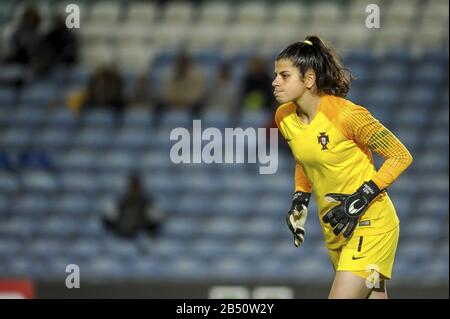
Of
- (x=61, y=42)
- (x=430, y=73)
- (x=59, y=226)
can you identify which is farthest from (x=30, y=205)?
(x=430, y=73)

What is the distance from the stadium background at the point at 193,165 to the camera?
913 cm

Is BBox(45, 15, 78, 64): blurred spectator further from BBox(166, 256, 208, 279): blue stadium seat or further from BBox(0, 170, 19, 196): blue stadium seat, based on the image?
BBox(166, 256, 208, 279): blue stadium seat

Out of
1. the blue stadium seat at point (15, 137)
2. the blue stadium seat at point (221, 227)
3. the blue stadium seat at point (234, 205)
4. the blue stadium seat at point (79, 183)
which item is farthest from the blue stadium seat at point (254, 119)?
the blue stadium seat at point (15, 137)

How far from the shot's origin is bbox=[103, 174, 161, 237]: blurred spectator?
9117 millimetres

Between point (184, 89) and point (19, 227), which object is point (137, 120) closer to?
point (184, 89)

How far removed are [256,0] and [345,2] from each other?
Answer: 3.00ft

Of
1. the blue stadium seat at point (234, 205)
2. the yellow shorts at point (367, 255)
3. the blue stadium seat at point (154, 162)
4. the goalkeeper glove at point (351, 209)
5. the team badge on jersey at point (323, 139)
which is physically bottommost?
the yellow shorts at point (367, 255)

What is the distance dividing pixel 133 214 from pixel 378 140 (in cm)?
495

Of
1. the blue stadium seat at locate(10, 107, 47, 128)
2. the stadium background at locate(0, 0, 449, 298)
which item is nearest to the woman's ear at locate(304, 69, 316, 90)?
the stadium background at locate(0, 0, 449, 298)

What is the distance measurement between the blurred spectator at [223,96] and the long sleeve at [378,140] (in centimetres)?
533

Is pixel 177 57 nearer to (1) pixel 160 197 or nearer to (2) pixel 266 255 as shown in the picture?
(1) pixel 160 197

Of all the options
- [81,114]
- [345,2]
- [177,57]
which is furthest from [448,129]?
[81,114]

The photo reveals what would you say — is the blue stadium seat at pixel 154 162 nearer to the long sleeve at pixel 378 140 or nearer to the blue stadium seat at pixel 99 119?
the blue stadium seat at pixel 99 119

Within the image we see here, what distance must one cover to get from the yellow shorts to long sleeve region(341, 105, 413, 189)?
0.85ft
